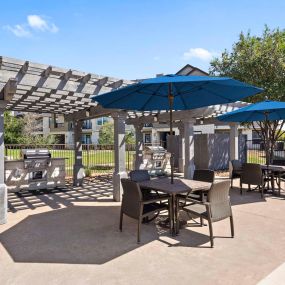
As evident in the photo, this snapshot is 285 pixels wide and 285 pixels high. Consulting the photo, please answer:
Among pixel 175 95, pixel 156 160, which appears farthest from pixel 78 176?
pixel 175 95

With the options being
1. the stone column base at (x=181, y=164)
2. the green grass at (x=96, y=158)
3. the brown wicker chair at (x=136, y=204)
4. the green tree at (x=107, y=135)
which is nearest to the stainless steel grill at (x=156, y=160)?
the stone column base at (x=181, y=164)

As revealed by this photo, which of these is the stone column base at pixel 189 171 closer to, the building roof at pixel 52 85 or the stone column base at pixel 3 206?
the building roof at pixel 52 85

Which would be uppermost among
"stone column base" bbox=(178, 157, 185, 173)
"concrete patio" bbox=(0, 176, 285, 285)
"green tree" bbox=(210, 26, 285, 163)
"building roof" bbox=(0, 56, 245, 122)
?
"green tree" bbox=(210, 26, 285, 163)

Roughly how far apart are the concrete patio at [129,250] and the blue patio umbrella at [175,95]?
2.25 m

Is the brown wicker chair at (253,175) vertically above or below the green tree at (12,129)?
below

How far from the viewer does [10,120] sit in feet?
104

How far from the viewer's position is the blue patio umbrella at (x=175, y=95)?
15.8 ft

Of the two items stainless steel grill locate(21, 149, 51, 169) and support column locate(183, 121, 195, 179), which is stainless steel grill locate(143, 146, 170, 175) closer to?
support column locate(183, 121, 195, 179)

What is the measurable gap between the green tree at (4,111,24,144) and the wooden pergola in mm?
22867

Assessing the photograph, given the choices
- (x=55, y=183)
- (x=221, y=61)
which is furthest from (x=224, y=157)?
(x=55, y=183)

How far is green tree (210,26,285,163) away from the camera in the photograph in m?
11.3

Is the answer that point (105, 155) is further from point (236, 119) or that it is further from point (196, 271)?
point (196, 271)

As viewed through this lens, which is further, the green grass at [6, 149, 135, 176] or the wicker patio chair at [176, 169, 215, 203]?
the green grass at [6, 149, 135, 176]

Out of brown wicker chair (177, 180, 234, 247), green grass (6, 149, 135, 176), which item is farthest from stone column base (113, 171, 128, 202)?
green grass (6, 149, 135, 176)
